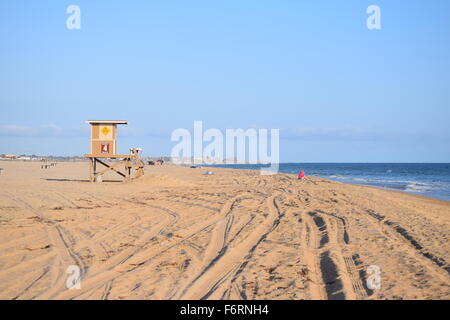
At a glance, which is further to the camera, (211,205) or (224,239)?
(211,205)

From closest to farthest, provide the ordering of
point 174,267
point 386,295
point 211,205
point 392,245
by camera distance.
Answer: point 386,295 → point 174,267 → point 392,245 → point 211,205

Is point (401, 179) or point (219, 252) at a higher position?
point (219, 252)

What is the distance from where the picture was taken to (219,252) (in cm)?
733

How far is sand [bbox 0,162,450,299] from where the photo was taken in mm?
5293

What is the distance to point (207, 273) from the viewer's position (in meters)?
6.00

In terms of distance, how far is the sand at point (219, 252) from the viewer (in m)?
5.29

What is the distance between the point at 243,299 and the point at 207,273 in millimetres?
1124

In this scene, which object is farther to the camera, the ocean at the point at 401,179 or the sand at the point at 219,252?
the ocean at the point at 401,179

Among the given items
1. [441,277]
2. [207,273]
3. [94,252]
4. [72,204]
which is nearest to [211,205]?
[72,204]

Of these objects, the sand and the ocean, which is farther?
the ocean

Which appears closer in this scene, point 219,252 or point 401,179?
point 219,252
